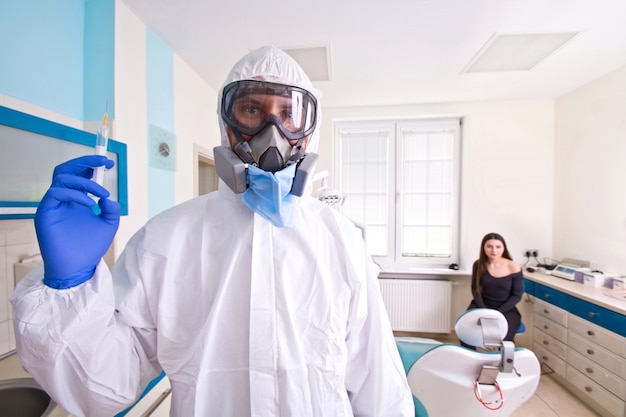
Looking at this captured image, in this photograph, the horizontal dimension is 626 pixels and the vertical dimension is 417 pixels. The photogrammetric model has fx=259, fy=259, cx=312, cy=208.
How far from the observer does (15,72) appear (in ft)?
3.45

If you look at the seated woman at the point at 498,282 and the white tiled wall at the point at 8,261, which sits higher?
the white tiled wall at the point at 8,261

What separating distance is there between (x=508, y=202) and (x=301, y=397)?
3280 mm

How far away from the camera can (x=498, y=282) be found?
2291 mm

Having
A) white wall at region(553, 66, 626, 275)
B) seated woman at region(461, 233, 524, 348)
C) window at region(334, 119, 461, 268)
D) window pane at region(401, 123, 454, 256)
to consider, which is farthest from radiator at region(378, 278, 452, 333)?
white wall at region(553, 66, 626, 275)

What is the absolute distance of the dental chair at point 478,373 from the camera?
113 cm

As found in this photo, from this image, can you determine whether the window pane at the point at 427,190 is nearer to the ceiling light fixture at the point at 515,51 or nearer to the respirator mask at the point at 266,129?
the ceiling light fixture at the point at 515,51

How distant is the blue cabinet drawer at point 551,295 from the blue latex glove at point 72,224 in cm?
319

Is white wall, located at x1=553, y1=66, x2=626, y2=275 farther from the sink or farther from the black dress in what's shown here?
the sink

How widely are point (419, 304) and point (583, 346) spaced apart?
1.32m

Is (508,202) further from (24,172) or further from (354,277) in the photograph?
(24,172)

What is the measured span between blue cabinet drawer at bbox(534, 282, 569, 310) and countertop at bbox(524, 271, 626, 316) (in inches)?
1.8

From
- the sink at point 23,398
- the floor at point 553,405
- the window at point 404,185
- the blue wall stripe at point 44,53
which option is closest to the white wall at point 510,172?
the window at point 404,185

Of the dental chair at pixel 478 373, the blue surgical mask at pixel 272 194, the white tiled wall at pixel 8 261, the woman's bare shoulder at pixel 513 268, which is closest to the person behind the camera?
the blue surgical mask at pixel 272 194

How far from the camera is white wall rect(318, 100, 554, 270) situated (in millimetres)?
2885
